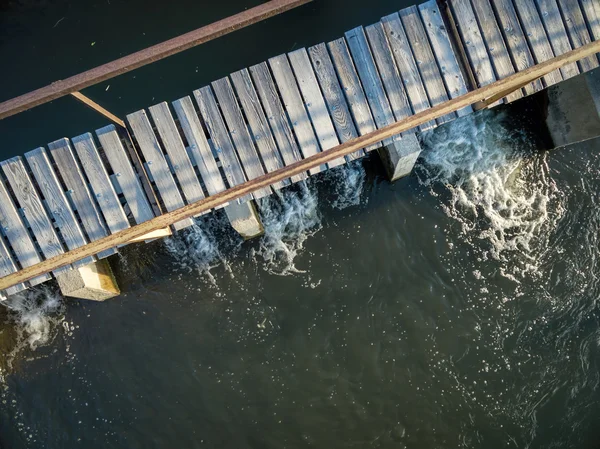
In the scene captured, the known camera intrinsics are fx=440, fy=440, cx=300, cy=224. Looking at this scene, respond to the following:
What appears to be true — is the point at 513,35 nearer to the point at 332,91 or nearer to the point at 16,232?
the point at 332,91

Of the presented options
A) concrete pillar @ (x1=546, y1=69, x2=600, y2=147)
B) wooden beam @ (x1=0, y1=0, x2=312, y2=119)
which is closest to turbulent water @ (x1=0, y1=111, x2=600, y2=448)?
concrete pillar @ (x1=546, y1=69, x2=600, y2=147)

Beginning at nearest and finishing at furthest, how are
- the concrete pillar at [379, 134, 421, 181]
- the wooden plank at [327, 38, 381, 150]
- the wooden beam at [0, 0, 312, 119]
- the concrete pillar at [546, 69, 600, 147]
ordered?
1. the wooden beam at [0, 0, 312, 119]
2. the wooden plank at [327, 38, 381, 150]
3. the concrete pillar at [379, 134, 421, 181]
4. the concrete pillar at [546, 69, 600, 147]

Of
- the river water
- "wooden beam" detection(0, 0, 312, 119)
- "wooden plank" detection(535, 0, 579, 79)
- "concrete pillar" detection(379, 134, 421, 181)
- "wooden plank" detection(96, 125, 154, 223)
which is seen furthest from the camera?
the river water

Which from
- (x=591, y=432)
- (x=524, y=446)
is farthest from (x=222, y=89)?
(x=591, y=432)

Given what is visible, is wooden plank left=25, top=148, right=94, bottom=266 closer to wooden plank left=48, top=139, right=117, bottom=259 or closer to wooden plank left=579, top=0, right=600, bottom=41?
wooden plank left=48, top=139, right=117, bottom=259

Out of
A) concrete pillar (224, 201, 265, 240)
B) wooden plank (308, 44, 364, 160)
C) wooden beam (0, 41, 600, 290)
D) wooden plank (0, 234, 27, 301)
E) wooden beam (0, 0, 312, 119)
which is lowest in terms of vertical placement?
concrete pillar (224, 201, 265, 240)

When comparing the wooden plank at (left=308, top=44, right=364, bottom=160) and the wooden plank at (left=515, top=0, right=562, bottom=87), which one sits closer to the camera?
the wooden plank at (left=308, top=44, right=364, bottom=160)

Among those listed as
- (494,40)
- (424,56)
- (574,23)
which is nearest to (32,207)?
Answer: (424,56)

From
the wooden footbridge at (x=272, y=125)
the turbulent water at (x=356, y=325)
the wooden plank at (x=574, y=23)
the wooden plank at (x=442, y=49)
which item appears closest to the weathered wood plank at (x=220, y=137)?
the wooden footbridge at (x=272, y=125)
